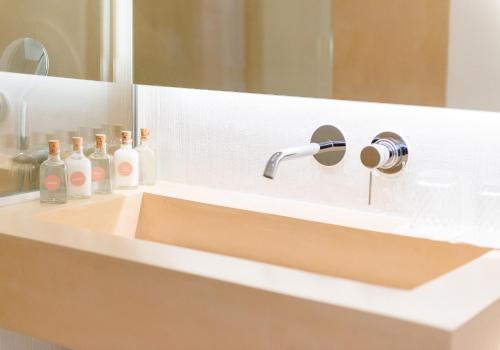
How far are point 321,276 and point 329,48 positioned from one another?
0.53 metres

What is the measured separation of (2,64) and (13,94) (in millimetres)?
72

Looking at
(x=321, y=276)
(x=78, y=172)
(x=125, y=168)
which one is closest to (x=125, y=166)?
(x=125, y=168)

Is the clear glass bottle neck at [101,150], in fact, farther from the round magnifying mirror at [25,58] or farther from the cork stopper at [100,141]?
the round magnifying mirror at [25,58]

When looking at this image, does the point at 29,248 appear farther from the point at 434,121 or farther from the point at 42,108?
the point at 434,121

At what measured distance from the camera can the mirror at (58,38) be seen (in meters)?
1.73

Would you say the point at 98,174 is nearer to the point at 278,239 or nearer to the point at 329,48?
the point at 278,239

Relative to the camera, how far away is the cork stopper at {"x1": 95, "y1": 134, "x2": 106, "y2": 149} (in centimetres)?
184

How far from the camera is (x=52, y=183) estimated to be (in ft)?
5.79

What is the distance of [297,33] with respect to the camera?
1.64m

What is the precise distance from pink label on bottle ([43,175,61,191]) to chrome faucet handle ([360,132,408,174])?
68 centimetres

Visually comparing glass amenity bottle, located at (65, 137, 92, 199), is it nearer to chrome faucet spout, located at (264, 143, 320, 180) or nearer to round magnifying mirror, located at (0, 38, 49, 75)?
round magnifying mirror, located at (0, 38, 49, 75)

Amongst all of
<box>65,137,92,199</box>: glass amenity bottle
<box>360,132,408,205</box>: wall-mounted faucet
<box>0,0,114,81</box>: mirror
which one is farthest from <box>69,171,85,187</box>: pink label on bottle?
<box>360,132,408,205</box>: wall-mounted faucet

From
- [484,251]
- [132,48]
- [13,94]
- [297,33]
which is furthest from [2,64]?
[484,251]

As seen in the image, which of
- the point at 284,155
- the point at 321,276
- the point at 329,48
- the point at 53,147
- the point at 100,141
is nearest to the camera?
the point at 321,276
